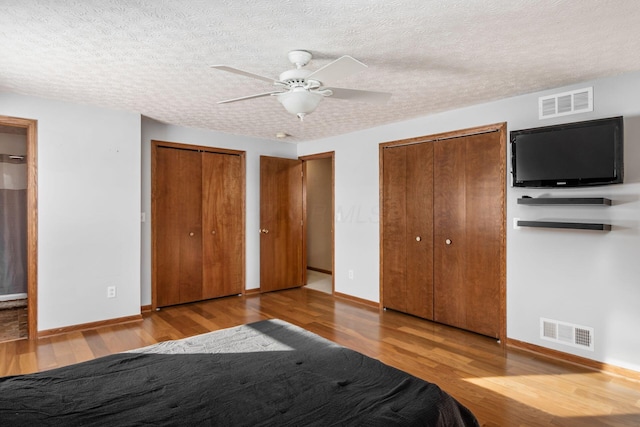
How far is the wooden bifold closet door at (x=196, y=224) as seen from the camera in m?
4.65

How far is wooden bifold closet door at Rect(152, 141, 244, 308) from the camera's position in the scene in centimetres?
465

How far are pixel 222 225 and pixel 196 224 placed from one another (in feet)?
1.23

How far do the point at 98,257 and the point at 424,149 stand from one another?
377 centimetres

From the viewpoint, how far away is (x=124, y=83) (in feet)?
10.00

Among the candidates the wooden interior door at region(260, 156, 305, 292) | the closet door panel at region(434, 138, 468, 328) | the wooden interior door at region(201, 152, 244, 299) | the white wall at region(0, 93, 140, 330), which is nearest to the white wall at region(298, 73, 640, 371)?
the closet door panel at region(434, 138, 468, 328)

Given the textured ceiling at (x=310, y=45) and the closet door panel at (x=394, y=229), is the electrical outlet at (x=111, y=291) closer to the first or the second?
the textured ceiling at (x=310, y=45)

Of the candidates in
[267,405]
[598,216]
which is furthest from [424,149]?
[267,405]

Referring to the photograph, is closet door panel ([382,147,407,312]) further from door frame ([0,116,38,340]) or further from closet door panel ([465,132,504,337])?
door frame ([0,116,38,340])

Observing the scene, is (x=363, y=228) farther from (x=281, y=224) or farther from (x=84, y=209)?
(x=84, y=209)

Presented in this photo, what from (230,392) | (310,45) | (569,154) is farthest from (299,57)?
(569,154)

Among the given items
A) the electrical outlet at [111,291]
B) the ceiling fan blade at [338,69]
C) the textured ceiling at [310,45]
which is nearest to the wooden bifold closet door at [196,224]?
the electrical outlet at [111,291]

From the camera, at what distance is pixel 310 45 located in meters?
2.30

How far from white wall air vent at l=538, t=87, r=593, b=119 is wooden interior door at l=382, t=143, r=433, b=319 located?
1.16 metres

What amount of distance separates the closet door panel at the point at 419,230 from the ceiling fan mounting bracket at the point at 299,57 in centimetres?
216
